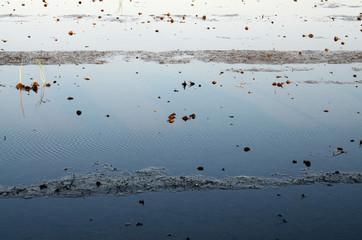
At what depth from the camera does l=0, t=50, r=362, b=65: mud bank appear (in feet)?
50.7

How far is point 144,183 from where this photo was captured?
6.80 metres

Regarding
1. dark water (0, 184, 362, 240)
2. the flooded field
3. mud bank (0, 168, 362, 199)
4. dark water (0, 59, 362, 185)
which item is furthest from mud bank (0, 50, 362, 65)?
dark water (0, 184, 362, 240)

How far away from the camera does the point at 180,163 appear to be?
755cm

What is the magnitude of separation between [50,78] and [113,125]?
15.7 ft

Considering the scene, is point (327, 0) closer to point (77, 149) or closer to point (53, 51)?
point (53, 51)

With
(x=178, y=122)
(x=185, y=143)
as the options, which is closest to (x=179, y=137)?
(x=185, y=143)

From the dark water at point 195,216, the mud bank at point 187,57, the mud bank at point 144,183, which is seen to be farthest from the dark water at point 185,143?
the mud bank at point 187,57

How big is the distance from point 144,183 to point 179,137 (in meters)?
2.18

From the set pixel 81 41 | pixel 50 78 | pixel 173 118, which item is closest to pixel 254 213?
pixel 173 118

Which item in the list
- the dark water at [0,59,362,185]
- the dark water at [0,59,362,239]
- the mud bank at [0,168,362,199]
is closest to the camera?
the dark water at [0,59,362,239]

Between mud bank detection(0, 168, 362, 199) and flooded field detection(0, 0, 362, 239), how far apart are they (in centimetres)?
3

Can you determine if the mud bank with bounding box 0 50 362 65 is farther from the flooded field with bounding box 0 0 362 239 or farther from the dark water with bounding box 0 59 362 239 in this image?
the dark water with bounding box 0 59 362 239

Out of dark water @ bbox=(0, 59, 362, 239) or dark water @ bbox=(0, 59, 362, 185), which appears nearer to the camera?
dark water @ bbox=(0, 59, 362, 239)

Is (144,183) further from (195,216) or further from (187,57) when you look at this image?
(187,57)
